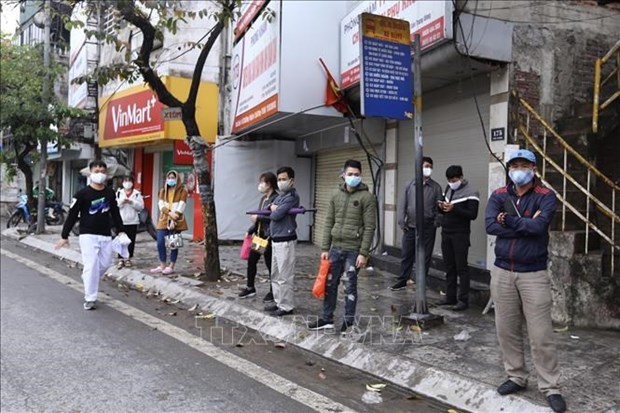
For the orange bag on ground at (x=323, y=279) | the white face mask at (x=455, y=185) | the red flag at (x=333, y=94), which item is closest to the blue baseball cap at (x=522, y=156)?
the orange bag on ground at (x=323, y=279)

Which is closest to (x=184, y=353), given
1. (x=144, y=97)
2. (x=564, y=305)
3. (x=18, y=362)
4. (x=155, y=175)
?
(x=18, y=362)

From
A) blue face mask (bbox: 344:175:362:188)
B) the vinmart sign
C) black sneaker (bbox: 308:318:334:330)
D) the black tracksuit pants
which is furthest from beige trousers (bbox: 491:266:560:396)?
the vinmart sign

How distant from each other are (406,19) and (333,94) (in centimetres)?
221

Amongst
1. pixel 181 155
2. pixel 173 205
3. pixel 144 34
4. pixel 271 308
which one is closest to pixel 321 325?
pixel 271 308

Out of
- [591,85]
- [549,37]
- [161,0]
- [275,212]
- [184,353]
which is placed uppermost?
[161,0]

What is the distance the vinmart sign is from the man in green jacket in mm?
2763

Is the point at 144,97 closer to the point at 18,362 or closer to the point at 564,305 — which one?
the point at 18,362

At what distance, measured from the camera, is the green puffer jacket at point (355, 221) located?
558 cm

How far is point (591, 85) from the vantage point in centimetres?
789

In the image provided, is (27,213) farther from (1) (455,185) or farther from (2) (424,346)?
(2) (424,346)

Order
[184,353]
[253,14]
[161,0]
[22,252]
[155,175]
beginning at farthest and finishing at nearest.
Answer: [155,175]
[22,252]
[253,14]
[161,0]
[184,353]

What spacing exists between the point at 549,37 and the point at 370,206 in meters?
4.05

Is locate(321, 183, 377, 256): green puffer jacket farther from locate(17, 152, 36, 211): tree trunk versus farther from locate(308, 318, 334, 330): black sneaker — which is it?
locate(17, 152, 36, 211): tree trunk

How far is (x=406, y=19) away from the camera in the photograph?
817 centimetres
